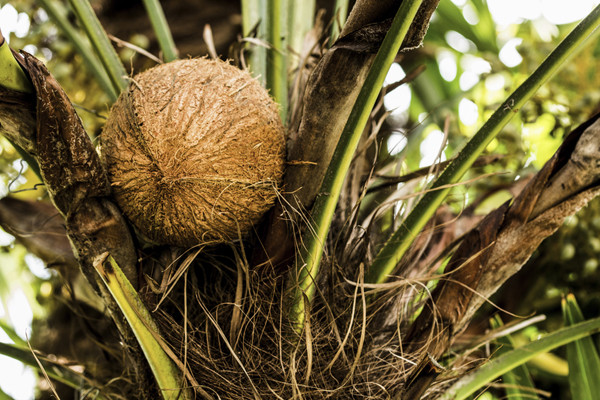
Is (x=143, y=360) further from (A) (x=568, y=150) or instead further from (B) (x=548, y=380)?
(B) (x=548, y=380)

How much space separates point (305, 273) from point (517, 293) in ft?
2.21

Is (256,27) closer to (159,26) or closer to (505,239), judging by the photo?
(159,26)

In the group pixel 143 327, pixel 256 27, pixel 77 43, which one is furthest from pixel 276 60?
pixel 143 327

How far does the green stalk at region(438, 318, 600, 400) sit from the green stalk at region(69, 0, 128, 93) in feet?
1.85

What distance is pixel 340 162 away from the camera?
0.49 metres

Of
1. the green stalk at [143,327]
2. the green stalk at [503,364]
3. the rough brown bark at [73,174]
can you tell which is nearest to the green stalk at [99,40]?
the rough brown bark at [73,174]

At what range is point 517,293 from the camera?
39.9 inches

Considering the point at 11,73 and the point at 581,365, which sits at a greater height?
the point at 11,73

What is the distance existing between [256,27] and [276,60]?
79 mm

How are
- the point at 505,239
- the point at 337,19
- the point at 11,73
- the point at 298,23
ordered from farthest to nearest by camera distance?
the point at 298,23 → the point at 337,19 → the point at 505,239 → the point at 11,73

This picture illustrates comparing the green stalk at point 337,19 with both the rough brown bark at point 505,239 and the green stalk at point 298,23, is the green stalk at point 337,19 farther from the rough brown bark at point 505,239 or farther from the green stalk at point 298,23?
the rough brown bark at point 505,239

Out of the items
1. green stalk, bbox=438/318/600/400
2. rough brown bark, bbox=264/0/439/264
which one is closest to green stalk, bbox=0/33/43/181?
rough brown bark, bbox=264/0/439/264

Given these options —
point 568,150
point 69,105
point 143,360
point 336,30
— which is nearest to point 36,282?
point 143,360

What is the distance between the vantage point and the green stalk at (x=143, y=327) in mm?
452
